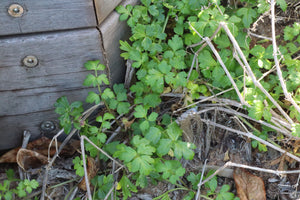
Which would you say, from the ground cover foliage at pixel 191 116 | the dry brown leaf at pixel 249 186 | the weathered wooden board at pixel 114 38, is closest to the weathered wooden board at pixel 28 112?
the ground cover foliage at pixel 191 116

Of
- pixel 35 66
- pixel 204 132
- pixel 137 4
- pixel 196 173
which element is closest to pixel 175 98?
pixel 204 132

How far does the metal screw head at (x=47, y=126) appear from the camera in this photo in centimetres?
222

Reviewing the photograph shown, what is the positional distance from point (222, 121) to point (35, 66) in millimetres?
1376

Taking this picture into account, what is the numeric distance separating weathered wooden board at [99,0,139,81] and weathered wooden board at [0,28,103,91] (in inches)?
3.0

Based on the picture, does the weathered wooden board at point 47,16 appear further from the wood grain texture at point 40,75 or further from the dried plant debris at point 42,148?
the dried plant debris at point 42,148

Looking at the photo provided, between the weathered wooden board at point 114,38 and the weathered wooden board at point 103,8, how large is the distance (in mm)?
47

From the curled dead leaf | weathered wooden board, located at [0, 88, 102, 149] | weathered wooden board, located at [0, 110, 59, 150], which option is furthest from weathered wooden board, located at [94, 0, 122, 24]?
the curled dead leaf

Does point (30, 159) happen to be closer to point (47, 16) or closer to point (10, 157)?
point (10, 157)

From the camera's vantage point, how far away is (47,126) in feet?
7.35

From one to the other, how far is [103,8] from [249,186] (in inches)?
59.5

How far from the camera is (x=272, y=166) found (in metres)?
2.04

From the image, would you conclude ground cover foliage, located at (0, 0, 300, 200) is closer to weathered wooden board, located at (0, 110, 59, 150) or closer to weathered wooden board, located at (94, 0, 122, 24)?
weathered wooden board, located at (94, 0, 122, 24)

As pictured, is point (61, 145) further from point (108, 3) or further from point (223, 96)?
point (223, 96)

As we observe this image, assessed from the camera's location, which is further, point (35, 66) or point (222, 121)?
point (222, 121)
